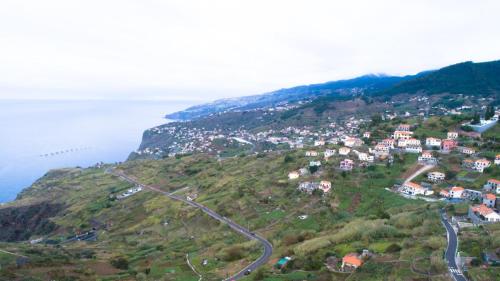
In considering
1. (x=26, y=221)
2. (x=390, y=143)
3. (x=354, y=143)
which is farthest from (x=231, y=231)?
(x=26, y=221)

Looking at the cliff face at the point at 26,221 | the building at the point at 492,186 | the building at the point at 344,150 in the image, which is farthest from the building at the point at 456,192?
the cliff face at the point at 26,221

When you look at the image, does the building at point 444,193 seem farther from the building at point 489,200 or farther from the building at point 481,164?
the building at point 481,164

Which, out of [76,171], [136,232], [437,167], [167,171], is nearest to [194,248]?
[136,232]

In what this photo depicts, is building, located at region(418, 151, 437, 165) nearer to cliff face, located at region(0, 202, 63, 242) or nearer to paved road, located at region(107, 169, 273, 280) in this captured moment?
paved road, located at region(107, 169, 273, 280)

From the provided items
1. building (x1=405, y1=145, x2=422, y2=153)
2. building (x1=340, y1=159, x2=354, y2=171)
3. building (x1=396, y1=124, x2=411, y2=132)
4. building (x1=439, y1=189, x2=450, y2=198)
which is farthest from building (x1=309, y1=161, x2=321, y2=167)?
building (x1=396, y1=124, x2=411, y2=132)

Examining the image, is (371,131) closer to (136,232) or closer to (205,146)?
(136,232)
